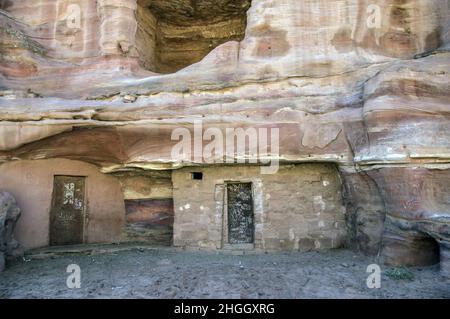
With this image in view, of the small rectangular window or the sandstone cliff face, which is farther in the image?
the small rectangular window

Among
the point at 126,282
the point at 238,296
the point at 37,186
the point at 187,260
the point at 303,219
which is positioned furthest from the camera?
the point at 37,186

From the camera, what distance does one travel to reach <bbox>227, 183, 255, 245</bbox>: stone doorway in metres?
6.61

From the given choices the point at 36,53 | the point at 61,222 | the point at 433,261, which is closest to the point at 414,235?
the point at 433,261

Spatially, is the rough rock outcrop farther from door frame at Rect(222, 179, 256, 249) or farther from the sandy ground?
door frame at Rect(222, 179, 256, 249)

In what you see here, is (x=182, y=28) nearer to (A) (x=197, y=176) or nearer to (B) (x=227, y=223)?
(A) (x=197, y=176)

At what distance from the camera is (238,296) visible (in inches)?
159

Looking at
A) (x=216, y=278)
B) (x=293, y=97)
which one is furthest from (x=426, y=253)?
(x=293, y=97)

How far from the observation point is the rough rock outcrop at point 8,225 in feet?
Result: 18.6

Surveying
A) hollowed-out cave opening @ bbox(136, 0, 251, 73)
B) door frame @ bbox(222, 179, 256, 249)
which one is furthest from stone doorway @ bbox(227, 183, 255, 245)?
hollowed-out cave opening @ bbox(136, 0, 251, 73)

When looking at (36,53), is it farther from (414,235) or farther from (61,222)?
(414,235)

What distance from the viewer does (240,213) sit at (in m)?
6.70

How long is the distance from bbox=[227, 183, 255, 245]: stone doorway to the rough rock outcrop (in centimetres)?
380

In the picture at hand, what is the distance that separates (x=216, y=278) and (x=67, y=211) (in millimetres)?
4104

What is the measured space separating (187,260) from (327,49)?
174 inches
